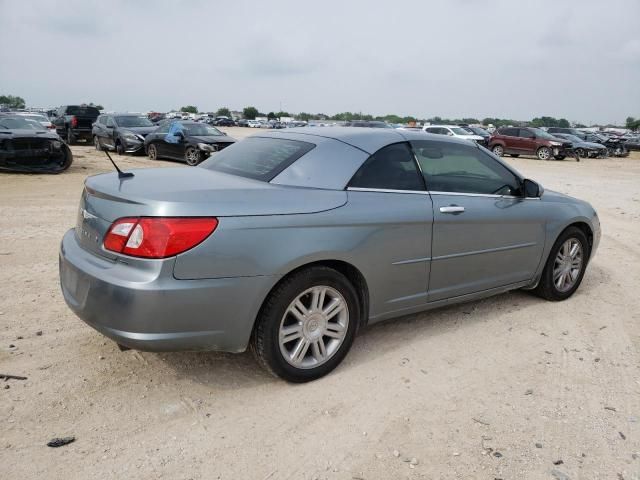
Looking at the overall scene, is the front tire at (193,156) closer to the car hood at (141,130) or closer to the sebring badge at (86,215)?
the car hood at (141,130)

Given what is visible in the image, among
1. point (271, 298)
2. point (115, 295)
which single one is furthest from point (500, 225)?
point (115, 295)

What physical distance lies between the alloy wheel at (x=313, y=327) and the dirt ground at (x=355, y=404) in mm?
186

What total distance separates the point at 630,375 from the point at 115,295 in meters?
3.30

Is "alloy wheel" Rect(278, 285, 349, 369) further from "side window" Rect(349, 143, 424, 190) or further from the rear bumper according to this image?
"side window" Rect(349, 143, 424, 190)

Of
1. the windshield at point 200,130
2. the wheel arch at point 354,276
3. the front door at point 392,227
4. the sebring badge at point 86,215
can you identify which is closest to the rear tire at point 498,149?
the windshield at point 200,130

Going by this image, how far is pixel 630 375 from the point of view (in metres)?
3.62

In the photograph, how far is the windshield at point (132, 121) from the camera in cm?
1948

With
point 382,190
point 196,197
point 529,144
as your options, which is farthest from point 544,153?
point 196,197

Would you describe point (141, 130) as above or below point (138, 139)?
above

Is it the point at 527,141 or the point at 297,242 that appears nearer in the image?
the point at 297,242

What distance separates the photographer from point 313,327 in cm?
335

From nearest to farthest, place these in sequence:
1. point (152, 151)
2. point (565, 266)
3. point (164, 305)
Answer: point (164, 305)
point (565, 266)
point (152, 151)

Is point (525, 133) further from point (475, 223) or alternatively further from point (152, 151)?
point (475, 223)

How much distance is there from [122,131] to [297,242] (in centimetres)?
1734
